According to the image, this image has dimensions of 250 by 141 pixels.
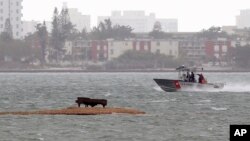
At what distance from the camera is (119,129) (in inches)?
2330

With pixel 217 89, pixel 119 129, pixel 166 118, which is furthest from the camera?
pixel 217 89

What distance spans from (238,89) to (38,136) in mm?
70535

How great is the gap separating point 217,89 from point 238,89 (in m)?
11.8

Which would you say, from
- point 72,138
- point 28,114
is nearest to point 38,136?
point 72,138

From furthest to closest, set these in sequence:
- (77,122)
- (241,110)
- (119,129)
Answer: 1. (241,110)
2. (77,122)
3. (119,129)

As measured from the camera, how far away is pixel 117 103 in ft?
296

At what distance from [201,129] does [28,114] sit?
15139mm

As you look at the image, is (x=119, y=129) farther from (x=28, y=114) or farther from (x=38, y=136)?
(x=28, y=114)

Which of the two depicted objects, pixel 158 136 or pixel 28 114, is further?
pixel 28 114

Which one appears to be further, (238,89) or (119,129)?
(238,89)

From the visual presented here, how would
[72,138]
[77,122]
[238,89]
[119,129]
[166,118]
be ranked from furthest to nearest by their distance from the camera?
[238,89] → [166,118] → [77,122] → [119,129] → [72,138]

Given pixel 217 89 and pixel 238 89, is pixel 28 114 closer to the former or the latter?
pixel 217 89

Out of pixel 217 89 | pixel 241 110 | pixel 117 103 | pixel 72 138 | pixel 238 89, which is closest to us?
pixel 72 138

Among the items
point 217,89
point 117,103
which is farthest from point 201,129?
point 217,89
